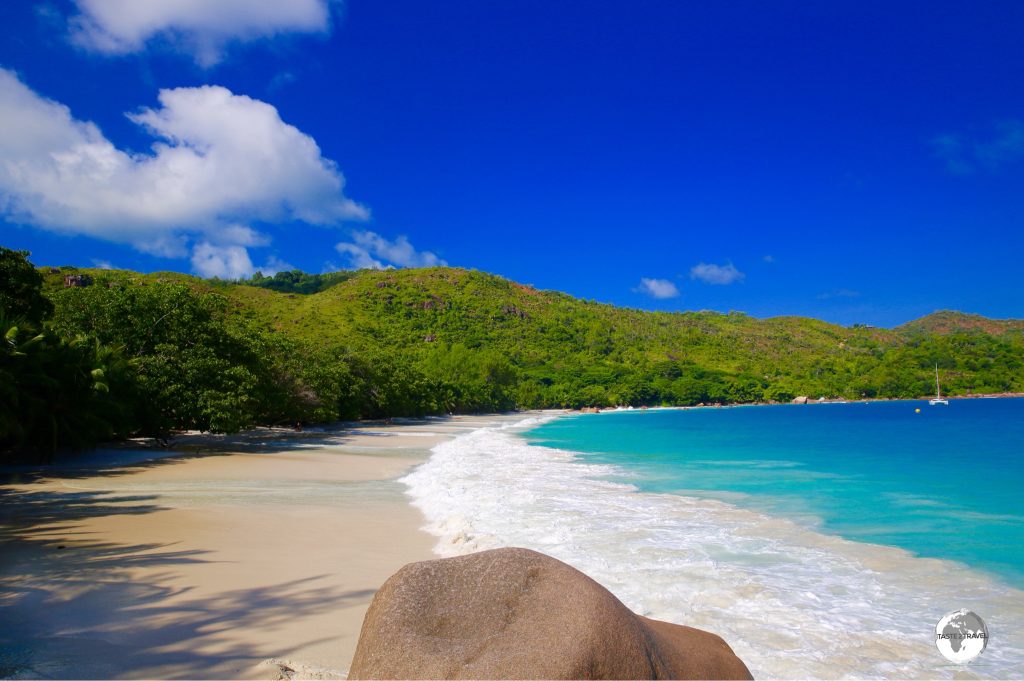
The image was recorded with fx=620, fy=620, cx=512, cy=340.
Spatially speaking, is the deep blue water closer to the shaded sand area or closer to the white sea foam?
the white sea foam

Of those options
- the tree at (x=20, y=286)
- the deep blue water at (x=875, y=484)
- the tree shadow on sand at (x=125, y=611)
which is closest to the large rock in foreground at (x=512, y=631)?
the tree shadow on sand at (x=125, y=611)

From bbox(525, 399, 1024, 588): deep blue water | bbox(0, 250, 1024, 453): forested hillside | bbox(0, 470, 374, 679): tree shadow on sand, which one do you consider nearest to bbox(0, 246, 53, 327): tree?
bbox(0, 250, 1024, 453): forested hillside

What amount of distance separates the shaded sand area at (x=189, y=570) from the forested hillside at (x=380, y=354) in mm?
4210

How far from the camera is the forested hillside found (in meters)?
20.2

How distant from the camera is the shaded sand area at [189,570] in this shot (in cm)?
513

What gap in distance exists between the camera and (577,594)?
2980mm

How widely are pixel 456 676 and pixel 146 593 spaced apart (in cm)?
551

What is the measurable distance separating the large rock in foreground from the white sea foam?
3005 mm

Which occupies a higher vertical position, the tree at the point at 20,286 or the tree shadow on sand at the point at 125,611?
the tree at the point at 20,286

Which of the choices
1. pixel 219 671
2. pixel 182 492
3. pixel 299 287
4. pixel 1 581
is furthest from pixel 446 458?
pixel 299 287

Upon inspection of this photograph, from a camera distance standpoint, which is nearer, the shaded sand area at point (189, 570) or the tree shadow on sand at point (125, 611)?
the tree shadow on sand at point (125, 611)

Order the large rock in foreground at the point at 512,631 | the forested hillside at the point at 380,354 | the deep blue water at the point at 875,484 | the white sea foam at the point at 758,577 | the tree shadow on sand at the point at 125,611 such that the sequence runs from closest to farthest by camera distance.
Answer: the large rock in foreground at the point at 512,631
the tree shadow on sand at the point at 125,611
the white sea foam at the point at 758,577
the deep blue water at the point at 875,484
the forested hillside at the point at 380,354

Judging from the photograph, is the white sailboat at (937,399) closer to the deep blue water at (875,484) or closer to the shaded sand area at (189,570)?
the deep blue water at (875,484)

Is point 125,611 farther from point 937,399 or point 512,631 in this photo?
point 937,399
